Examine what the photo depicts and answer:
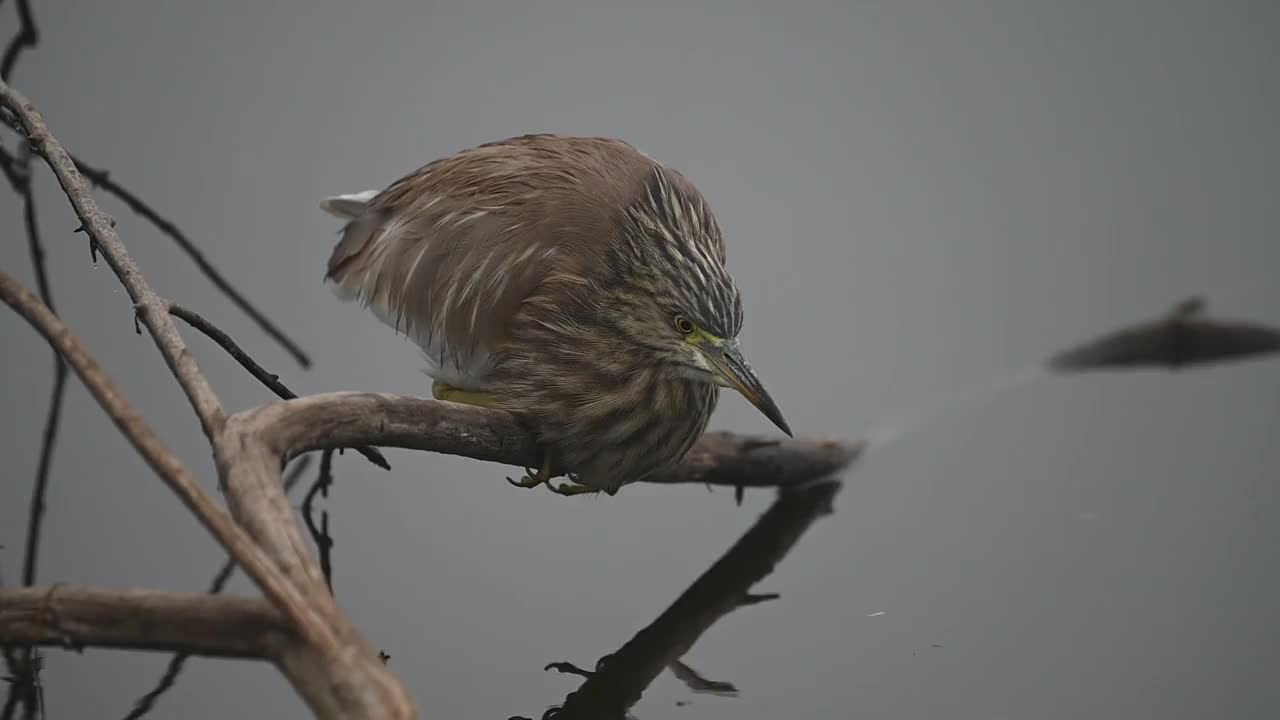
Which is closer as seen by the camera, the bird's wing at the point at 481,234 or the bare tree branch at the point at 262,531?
the bare tree branch at the point at 262,531

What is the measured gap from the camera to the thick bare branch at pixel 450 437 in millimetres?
1710

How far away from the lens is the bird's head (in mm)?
2367

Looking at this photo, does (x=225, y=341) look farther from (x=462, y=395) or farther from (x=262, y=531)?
(x=462, y=395)

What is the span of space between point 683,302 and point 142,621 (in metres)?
1.26

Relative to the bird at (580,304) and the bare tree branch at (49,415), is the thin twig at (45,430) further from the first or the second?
the bird at (580,304)

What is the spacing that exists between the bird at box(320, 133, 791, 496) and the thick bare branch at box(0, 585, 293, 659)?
1087 mm

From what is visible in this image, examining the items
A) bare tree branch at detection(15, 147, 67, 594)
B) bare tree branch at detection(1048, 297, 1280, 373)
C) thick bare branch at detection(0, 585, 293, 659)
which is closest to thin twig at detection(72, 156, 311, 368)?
bare tree branch at detection(15, 147, 67, 594)

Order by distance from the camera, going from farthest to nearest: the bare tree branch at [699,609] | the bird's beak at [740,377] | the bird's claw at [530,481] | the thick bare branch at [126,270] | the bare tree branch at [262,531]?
the bird's claw at [530,481]
the bird's beak at [740,377]
the bare tree branch at [699,609]
the thick bare branch at [126,270]
the bare tree branch at [262,531]

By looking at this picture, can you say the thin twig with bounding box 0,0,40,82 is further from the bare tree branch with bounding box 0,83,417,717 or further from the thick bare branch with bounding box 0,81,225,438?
the bare tree branch with bounding box 0,83,417,717

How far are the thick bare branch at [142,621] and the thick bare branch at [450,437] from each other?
0.93 feet

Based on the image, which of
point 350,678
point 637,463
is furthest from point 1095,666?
point 350,678

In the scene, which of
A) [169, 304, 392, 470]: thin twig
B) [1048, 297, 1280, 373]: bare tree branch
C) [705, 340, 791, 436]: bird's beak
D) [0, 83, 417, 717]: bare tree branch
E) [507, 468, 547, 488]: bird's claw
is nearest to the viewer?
[0, 83, 417, 717]: bare tree branch

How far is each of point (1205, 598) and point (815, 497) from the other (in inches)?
42.0

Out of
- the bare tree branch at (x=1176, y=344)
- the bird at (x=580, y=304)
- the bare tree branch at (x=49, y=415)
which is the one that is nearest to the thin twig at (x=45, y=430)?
the bare tree branch at (x=49, y=415)
